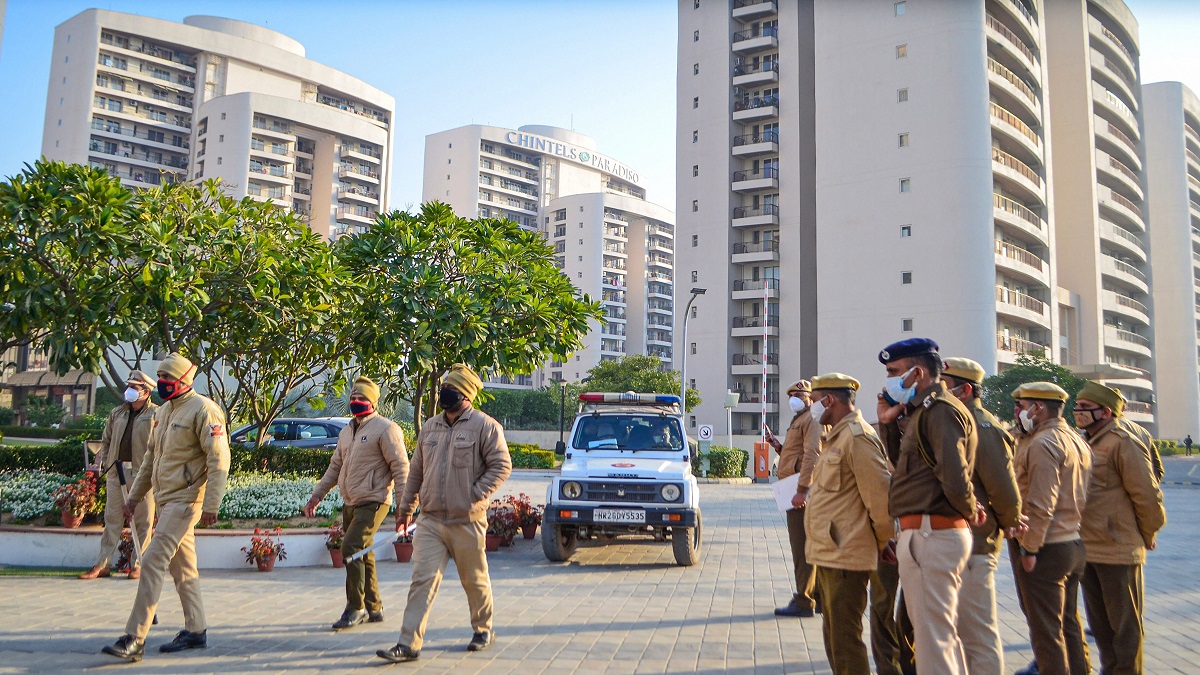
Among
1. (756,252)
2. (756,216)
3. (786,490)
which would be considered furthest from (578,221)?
(786,490)

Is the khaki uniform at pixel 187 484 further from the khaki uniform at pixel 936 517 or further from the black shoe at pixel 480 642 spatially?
the khaki uniform at pixel 936 517

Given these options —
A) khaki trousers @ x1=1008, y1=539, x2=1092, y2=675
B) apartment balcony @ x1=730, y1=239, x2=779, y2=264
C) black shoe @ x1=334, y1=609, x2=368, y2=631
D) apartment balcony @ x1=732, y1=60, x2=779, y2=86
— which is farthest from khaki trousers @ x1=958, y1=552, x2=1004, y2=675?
apartment balcony @ x1=732, y1=60, x2=779, y2=86

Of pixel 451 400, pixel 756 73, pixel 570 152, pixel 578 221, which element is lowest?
pixel 451 400

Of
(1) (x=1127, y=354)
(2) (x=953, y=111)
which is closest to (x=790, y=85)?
(2) (x=953, y=111)

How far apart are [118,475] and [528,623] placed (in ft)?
15.4

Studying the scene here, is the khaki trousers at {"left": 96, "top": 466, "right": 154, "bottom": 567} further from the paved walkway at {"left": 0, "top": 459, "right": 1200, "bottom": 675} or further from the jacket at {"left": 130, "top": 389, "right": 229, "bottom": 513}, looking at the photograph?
the jacket at {"left": 130, "top": 389, "right": 229, "bottom": 513}

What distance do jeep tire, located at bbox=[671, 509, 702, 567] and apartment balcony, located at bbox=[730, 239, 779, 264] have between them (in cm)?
4807

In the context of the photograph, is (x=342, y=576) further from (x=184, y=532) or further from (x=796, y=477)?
(x=796, y=477)

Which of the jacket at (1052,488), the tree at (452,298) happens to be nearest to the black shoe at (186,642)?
the jacket at (1052,488)

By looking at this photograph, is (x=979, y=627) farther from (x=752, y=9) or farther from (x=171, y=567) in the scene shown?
(x=752, y=9)

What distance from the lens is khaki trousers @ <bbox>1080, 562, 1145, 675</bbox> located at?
5504mm

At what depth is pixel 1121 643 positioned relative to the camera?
5.52 meters

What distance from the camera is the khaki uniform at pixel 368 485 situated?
23.9 ft

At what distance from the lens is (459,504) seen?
6.38m
